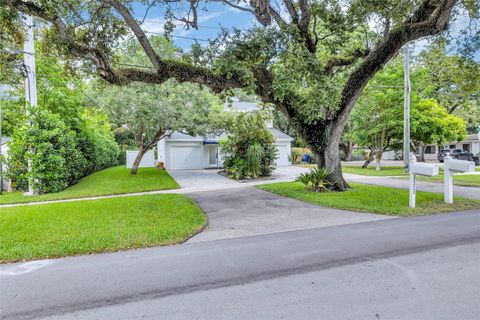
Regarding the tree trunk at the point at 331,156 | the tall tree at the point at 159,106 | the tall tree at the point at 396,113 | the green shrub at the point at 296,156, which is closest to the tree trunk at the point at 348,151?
the green shrub at the point at 296,156

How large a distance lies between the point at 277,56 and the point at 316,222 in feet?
15.9

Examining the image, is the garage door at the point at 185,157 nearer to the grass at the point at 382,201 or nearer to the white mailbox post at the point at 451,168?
the grass at the point at 382,201

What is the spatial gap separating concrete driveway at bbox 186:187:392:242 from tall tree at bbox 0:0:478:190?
3172 mm

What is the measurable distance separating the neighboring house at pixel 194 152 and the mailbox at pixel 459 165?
49.8 ft

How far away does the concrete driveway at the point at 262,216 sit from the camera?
6.11 metres

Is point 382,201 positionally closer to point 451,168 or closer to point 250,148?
point 451,168

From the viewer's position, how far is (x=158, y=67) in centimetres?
897

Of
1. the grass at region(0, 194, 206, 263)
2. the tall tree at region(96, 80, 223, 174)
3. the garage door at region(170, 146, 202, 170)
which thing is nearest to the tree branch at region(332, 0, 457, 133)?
the tall tree at region(96, 80, 223, 174)

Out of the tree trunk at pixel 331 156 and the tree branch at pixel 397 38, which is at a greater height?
the tree branch at pixel 397 38

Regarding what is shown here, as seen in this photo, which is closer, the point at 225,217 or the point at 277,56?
the point at 225,217

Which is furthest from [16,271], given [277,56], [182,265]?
[277,56]

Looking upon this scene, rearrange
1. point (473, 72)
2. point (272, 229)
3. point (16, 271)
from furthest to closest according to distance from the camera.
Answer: point (473, 72), point (272, 229), point (16, 271)

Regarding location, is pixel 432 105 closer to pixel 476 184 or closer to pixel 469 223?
pixel 476 184

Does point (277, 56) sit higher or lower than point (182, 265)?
higher
